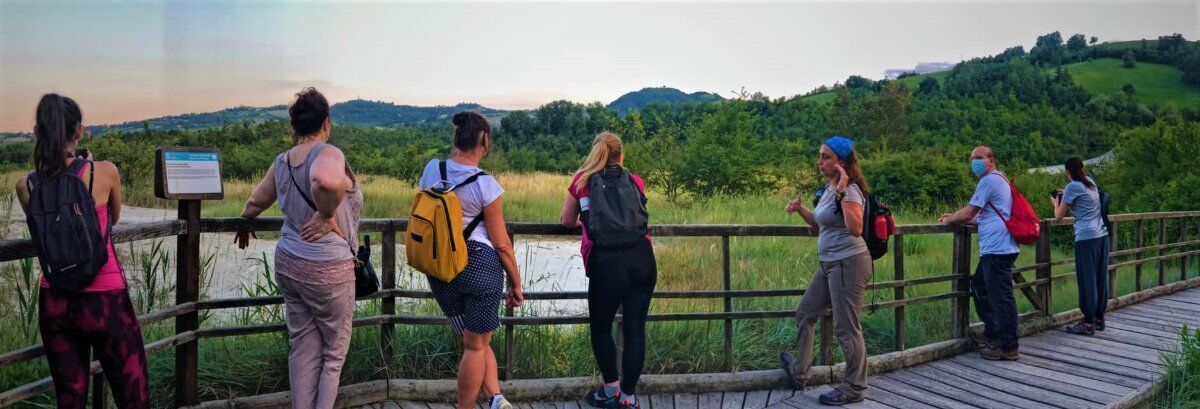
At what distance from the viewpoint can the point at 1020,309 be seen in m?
8.48

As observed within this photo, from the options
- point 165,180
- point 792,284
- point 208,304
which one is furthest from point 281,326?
point 792,284

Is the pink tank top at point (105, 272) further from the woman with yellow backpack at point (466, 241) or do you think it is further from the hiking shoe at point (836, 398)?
the hiking shoe at point (836, 398)

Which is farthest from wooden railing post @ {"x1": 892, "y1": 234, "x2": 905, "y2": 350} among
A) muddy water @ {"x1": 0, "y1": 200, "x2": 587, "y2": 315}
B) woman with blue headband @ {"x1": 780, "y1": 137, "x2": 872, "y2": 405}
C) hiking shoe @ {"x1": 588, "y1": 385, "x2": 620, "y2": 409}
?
muddy water @ {"x1": 0, "y1": 200, "x2": 587, "y2": 315}

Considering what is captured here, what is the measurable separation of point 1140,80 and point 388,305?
352 ft

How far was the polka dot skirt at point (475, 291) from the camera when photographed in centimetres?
347

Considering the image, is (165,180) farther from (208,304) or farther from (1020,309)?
(1020,309)

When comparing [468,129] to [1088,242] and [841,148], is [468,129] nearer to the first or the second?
[841,148]

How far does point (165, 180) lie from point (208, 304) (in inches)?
25.9

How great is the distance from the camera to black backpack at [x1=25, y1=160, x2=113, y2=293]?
2684mm

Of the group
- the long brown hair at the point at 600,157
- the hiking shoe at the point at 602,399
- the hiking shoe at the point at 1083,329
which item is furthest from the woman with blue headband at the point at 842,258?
the hiking shoe at the point at 1083,329

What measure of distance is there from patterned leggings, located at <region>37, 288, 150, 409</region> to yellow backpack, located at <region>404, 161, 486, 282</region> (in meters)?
1.08

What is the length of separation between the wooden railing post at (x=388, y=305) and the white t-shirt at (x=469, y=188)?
88cm

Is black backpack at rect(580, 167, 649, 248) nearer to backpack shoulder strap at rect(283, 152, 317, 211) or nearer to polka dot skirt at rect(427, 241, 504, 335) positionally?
polka dot skirt at rect(427, 241, 504, 335)

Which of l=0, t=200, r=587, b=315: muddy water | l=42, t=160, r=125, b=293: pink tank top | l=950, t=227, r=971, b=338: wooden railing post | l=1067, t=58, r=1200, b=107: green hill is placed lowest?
l=0, t=200, r=587, b=315: muddy water
